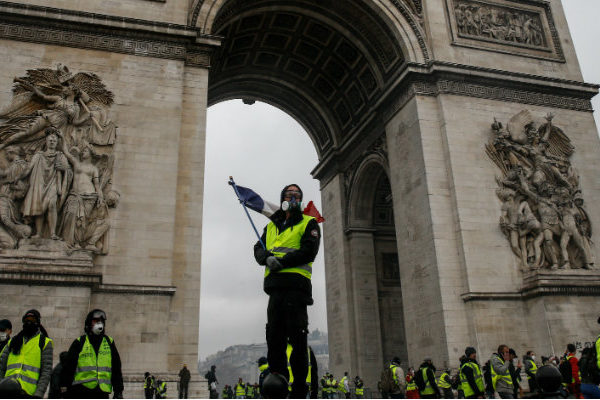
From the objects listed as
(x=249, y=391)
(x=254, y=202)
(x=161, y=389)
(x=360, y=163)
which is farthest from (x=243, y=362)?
(x=254, y=202)

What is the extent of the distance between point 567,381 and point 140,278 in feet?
34.5

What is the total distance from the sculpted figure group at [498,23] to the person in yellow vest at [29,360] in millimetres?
19530

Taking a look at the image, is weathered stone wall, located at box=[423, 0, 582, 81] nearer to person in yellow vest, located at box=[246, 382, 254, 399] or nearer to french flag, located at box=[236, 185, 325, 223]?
french flag, located at box=[236, 185, 325, 223]

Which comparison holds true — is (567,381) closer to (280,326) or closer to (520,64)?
(280,326)

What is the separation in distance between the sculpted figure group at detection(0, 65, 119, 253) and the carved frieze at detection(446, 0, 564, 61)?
13860 millimetres

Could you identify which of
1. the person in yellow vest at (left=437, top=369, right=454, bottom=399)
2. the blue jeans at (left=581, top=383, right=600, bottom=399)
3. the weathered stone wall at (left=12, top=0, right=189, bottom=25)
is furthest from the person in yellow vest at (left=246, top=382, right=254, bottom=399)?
the blue jeans at (left=581, top=383, right=600, bottom=399)

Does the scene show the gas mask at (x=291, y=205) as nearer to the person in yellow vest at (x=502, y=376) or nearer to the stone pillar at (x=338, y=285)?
the person in yellow vest at (x=502, y=376)

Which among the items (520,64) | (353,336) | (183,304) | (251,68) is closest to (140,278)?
(183,304)

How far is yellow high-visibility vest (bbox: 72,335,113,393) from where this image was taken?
5.11 meters

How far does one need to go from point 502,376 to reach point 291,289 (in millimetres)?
6199

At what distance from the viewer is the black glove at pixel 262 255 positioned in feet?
17.7

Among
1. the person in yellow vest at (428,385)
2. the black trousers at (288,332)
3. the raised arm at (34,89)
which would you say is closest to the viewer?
the black trousers at (288,332)

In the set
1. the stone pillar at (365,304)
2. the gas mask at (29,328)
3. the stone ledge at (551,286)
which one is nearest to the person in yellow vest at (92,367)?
the gas mask at (29,328)

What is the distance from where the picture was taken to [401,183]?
1995 centimetres
